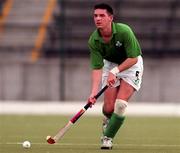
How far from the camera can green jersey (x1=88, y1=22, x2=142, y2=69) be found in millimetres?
10781

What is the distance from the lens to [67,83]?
75.6ft

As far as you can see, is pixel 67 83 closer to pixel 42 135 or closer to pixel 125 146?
pixel 42 135

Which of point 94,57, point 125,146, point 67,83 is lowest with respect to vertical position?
point 125,146

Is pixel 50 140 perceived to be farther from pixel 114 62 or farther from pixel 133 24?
pixel 133 24

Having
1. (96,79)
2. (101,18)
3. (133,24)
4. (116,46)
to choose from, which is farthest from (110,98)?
(133,24)

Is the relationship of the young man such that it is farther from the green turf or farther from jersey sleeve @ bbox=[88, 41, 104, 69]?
the green turf

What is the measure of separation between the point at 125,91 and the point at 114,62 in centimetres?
47

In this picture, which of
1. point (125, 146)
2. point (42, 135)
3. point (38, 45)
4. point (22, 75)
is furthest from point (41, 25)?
point (125, 146)

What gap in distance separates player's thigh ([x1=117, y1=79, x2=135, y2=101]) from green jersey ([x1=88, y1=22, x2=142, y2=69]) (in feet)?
1.08

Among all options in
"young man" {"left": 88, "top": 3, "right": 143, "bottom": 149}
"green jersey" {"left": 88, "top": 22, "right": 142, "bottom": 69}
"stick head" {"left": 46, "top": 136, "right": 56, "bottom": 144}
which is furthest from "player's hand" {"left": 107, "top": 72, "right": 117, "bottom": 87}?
"stick head" {"left": 46, "top": 136, "right": 56, "bottom": 144}

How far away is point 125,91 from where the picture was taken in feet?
36.2

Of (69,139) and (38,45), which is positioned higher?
(38,45)

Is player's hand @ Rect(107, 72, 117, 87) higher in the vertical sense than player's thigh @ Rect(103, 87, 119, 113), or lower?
lower

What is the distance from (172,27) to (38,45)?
379 centimetres
